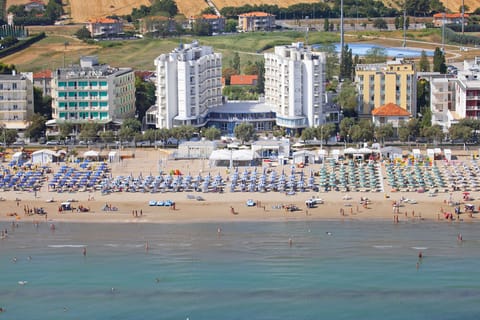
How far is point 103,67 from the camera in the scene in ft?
210

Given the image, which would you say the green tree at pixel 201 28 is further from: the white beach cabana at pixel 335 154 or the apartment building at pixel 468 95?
the white beach cabana at pixel 335 154

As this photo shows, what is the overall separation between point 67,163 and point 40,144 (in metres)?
5.64

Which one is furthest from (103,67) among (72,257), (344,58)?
(72,257)

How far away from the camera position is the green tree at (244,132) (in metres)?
58.6

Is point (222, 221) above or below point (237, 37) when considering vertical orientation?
below

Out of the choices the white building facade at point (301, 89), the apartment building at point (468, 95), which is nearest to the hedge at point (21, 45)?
the white building facade at point (301, 89)

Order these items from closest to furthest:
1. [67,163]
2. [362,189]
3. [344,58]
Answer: [362,189] < [67,163] < [344,58]

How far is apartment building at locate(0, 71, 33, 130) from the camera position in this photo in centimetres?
6278

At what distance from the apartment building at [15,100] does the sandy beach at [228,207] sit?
14.1 m

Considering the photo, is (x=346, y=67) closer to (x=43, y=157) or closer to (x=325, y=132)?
(x=325, y=132)

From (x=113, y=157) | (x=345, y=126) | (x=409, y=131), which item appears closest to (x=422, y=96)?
(x=409, y=131)

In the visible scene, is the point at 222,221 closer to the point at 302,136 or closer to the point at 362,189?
the point at 362,189

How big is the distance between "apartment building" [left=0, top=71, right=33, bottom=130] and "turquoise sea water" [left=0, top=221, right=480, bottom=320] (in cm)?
1932

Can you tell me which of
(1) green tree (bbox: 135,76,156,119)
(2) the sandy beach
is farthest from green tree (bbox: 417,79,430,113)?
(2) the sandy beach
